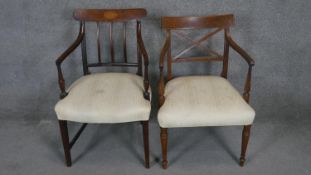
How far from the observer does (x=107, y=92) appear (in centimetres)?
179

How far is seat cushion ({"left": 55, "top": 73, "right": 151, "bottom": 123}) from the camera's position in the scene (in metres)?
1.65

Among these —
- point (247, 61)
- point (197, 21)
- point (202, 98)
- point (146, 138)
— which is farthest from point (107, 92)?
point (247, 61)

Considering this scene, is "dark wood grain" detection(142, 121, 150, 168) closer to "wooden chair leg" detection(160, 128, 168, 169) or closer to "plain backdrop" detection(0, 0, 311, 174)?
"wooden chair leg" detection(160, 128, 168, 169)

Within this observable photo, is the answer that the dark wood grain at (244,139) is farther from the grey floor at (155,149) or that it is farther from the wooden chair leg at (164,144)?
the wooden chair leg at (164,144)

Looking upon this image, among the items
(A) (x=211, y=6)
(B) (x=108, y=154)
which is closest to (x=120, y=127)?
(B) (x=108, y=154)

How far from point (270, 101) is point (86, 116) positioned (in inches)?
56.2

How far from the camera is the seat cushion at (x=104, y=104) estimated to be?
1.65m

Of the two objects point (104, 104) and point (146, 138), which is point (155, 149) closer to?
point (146, 138)

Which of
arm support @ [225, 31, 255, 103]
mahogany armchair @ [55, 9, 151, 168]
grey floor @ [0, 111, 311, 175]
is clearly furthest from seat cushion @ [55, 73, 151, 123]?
arm support @ [225, 31, 255, 103]

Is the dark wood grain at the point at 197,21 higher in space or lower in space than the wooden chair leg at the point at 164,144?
higher

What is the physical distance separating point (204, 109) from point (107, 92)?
569 mm

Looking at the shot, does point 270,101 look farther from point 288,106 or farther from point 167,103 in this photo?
point 167,103

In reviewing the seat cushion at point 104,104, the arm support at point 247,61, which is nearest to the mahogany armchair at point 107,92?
the seat cushion at point 104,104

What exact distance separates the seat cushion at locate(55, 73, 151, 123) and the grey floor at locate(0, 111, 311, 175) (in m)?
0.40
